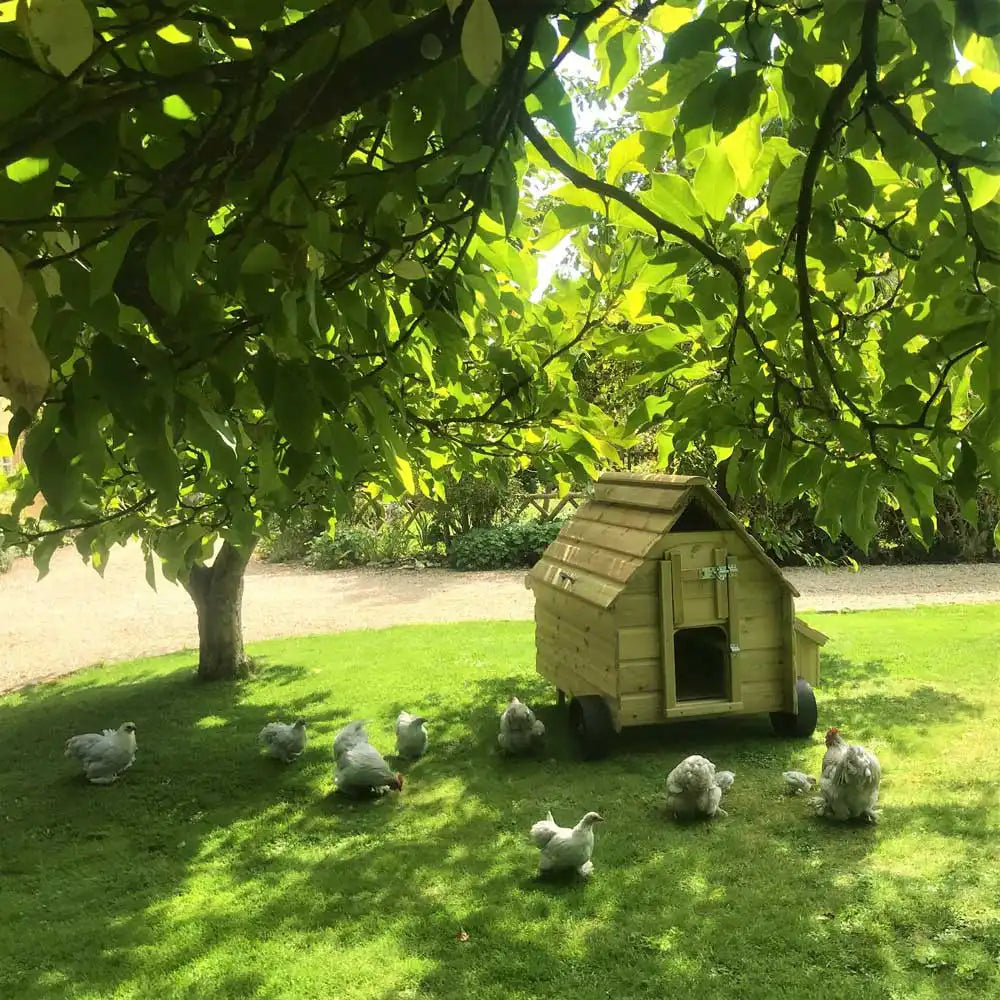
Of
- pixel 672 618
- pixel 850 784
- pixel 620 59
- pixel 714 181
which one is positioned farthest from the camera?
pixel 672 618

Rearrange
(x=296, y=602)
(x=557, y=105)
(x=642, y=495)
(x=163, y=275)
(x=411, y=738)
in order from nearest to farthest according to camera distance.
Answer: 1. (x=163, y=275)
2. (x=557, y=105)
3. (x=411, y=738)
4. (x=642, y=495)
5. (x=296, y=602)

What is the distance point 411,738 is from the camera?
223 inches

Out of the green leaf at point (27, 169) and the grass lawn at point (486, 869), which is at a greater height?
the green leaf at point (27, 169)

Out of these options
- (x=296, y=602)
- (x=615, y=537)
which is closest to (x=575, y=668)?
(x=615, y=537)

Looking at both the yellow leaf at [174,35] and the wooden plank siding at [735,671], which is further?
the wooden plank siding at [735,671]

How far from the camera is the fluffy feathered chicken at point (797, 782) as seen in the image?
4781 mm

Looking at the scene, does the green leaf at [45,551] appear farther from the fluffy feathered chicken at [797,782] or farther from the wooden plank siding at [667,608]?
the fluffy feathered chicken at [797,782]

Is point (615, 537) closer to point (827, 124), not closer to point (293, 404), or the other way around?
point (827, 124)

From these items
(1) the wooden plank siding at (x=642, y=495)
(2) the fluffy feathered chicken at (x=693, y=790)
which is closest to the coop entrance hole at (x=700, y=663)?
(1) the wooden plank siding at (x=642, y=495)

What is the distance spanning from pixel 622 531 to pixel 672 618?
2.41 feet

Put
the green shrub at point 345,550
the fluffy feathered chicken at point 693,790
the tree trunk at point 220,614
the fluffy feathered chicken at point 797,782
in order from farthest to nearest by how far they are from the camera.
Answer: the green shrub at point 345,550 < the tree trunk at point 220,614 < the fluffy feathered chicken at point 797,782 < the fluffy feathered chicken at point 693,790

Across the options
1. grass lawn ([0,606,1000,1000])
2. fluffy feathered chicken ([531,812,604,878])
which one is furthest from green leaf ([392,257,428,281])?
fluffy feathered chicken ([531,812,604,878])

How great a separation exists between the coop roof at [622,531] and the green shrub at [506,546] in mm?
7223

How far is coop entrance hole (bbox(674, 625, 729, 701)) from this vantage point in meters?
6.09
